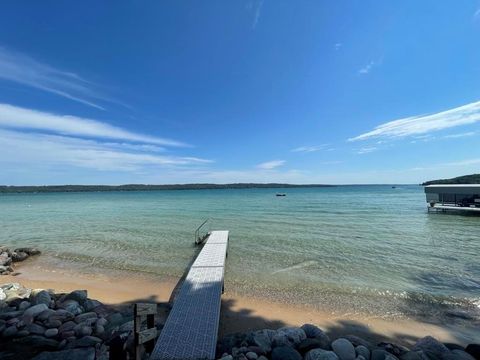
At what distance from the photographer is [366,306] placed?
7.32 m

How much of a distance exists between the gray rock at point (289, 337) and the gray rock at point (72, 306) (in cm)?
456

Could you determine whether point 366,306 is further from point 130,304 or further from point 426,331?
point 130,304

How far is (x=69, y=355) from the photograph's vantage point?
4348 mm

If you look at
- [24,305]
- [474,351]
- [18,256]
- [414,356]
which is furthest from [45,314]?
[18,256]

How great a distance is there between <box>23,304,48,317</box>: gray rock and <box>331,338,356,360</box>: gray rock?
6.13 m

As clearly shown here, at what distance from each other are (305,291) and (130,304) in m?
5.15

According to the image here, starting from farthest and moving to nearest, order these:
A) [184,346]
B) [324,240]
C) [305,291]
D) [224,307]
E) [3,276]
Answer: [324,240] < [3,276] < [305,291] < [224,307] < [184,346]

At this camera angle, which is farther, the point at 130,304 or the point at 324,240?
the point at 324,240

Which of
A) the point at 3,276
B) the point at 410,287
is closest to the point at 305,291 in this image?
the point at 410,287

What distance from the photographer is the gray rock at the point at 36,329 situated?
17.1 ft

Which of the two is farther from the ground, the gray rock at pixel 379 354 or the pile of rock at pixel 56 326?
the pile of rock at pixel 56 326

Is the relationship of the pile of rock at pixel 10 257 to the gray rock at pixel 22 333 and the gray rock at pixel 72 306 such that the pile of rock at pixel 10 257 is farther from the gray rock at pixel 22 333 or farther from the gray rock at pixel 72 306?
the gray rock at pixel 22 333

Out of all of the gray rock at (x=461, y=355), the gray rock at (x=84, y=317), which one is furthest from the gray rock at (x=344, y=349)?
the gray rock at (x=84, y=317)

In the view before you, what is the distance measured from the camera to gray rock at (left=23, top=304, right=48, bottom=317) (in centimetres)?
582
